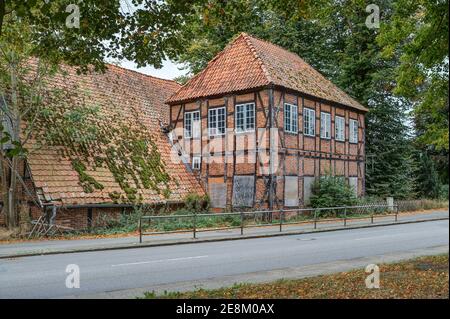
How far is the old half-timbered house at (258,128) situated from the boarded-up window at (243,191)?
51 mm

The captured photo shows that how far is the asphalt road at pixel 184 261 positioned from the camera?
9727 millimetres

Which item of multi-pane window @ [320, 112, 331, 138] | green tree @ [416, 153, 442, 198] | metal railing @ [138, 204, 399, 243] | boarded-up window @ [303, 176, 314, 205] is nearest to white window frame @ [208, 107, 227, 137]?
metal railing @ [138, 204, 399, 243]

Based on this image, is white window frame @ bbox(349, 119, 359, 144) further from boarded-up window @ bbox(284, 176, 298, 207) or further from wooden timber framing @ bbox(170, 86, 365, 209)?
boarded-up window @ bbox(284, 176, 298, 207)

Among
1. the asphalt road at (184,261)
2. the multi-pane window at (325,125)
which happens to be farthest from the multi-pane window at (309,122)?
the asphalt road at (184,261)

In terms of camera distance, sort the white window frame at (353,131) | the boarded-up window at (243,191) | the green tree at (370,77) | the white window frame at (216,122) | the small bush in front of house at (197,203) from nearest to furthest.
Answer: the boarded-up window at (243,191)
the small bush in front of house at (197,203)
the white window frame at (216,122)
the white window frame at (353,131)
the green tree at (370,77)

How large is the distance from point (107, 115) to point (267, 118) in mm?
8608

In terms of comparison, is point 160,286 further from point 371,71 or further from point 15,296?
point 371,71

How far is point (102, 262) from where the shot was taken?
12.9 meters

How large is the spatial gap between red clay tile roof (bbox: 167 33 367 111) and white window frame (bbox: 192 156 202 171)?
11.2 feet

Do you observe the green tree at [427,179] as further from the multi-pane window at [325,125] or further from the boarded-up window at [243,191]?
the boarded-up window at [243,191]

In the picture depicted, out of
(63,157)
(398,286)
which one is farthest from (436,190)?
(398,286)

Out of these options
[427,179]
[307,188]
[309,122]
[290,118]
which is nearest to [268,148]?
[290,118]

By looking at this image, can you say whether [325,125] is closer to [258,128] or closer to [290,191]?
[290,191]

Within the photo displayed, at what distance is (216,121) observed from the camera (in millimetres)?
27328
